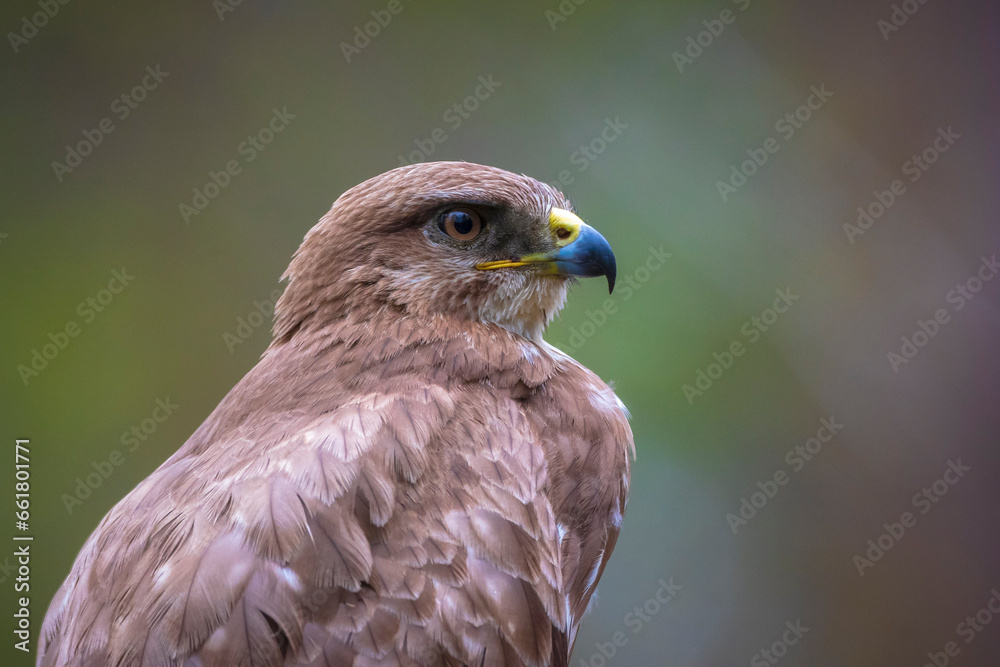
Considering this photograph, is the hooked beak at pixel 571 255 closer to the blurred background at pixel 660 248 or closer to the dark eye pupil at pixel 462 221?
the dark eye pupil at pixel 462 221

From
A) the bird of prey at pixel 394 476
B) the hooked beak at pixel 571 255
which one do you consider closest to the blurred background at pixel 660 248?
the hooked beak at pixel 571 255

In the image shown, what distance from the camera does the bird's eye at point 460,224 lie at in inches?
99.4

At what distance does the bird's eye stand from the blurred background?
2.32 metres

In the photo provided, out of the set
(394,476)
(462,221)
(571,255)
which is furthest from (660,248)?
(394,476)

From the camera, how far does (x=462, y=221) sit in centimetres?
254

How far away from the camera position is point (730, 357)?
511cm

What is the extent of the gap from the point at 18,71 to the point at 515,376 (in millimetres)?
4563

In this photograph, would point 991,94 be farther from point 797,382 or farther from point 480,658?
point 480,658

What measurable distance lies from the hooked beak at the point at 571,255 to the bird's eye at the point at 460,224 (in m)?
0.13

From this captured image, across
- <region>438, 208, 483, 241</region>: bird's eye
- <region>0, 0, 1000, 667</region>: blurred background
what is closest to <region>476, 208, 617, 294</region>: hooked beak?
<region>438, 208, 483, 241</region>: bird's eye

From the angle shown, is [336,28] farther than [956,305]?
Yes

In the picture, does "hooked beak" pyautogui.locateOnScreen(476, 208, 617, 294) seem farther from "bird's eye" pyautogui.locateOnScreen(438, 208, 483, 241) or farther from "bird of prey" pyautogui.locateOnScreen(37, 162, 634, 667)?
"bird's eye" pyautogui.locateOnScreen(438, 208, 483, 241)

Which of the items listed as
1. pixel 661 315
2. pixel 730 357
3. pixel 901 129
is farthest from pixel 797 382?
pixel 901 129

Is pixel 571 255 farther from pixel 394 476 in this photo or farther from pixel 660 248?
pixel 660 248
